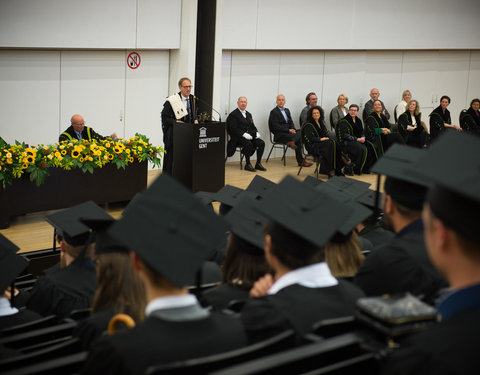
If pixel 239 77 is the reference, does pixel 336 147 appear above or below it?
below

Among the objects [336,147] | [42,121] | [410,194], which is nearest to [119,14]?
[42,121]

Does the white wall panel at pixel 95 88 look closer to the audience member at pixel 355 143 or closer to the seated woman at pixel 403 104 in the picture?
the audience member at pixel 355 143

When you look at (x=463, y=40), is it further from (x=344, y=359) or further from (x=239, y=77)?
(x=344, y=359)

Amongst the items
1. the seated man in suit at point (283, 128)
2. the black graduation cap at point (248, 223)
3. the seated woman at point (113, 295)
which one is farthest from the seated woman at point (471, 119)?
the seated woman at point (113, 295)

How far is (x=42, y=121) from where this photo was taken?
11.5m

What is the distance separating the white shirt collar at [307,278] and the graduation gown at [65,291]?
1.53m

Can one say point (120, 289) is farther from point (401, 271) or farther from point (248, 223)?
point (401, 271)

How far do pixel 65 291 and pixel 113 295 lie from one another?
848 mm

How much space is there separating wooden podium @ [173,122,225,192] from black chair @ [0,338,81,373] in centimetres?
749

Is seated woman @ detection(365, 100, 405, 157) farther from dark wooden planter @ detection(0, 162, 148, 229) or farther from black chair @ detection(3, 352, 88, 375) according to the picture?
black chair @ detection(3, 352, 88, 375)

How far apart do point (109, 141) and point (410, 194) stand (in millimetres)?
6514

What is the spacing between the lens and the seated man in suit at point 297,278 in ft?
8.56

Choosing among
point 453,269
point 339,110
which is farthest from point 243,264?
point 339,110

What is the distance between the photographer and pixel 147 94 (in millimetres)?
12883
